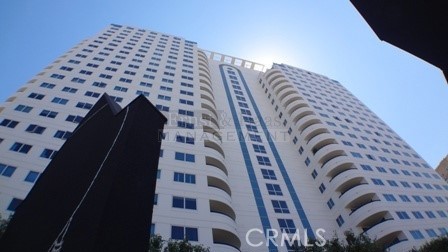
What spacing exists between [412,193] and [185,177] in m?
28.7

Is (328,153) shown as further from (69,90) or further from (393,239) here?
(69,90)

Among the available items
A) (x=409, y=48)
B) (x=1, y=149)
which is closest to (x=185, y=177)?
(x=1, y=149)

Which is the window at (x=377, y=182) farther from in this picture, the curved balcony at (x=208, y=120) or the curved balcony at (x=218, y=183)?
the curved balcony at (x=208, y=120)

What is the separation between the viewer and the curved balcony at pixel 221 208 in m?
23.5

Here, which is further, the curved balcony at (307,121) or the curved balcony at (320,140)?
the curved balcony at (307,121)

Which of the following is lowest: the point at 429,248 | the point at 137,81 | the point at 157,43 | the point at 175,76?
the point at 429,248

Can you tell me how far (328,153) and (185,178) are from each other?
850 inches

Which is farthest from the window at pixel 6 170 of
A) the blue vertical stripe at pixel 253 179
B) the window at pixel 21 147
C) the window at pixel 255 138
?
the window at pixel 255 138

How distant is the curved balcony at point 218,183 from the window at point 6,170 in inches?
591

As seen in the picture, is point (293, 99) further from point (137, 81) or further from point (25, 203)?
point (25, 203)

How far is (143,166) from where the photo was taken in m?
5.18

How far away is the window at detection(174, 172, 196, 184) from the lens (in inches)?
927

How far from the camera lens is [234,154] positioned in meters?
34.3

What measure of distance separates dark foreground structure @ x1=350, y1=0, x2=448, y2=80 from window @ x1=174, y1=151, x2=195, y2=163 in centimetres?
2267
